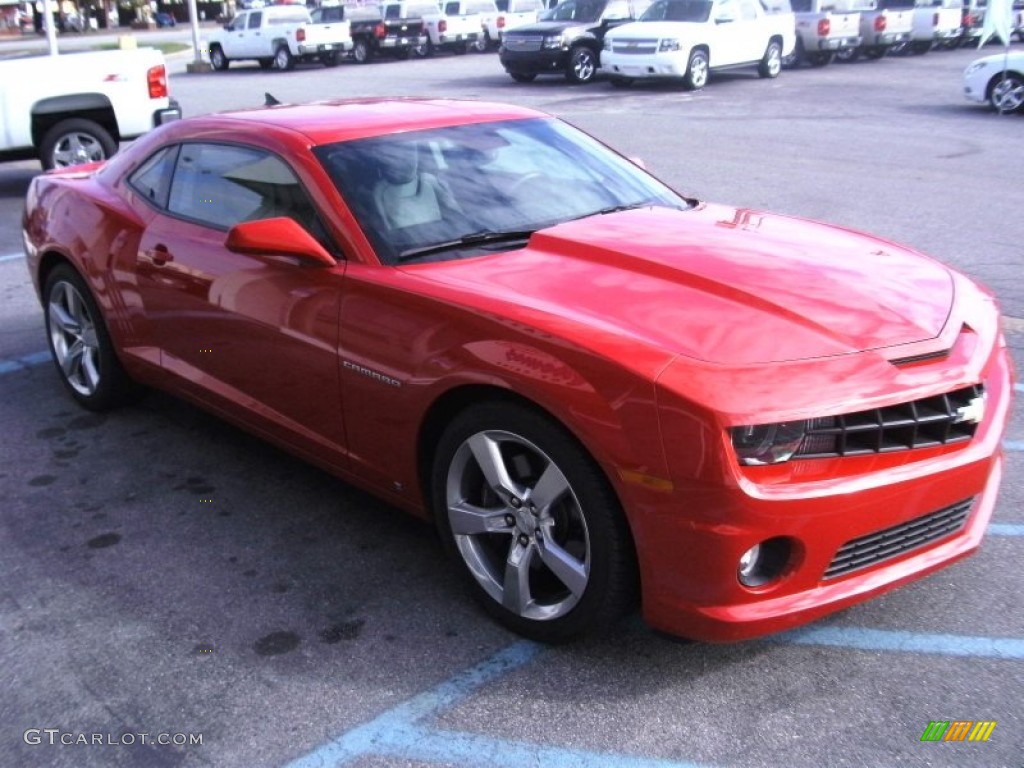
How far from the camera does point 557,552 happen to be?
3336mm

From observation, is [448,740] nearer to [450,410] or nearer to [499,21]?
[450,410]

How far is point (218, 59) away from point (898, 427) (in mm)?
34060

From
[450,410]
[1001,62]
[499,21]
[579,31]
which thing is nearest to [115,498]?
[450,410]

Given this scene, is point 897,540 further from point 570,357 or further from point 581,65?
point 581,65

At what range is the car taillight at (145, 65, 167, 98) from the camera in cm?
1216

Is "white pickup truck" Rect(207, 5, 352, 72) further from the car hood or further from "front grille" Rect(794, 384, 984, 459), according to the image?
"front grille" Rect(794, 384, 984, 459)

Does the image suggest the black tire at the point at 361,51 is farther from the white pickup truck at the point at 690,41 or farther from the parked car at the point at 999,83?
the parked car at the point at 999,83

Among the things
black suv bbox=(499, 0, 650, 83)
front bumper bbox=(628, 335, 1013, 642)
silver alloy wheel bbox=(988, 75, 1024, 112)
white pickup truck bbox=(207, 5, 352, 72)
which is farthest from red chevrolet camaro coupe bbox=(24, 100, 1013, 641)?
white pickup truck bbox=(207, 5, 352, 72)

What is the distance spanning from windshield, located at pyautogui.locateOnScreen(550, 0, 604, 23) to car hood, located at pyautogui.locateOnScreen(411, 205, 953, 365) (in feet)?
74.0

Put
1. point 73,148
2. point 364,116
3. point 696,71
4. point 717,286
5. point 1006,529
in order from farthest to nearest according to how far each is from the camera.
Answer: point 696,71 → point 73,148 → point 364,116 → point 1006,529 → point 717,286

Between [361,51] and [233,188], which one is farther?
[361,51]

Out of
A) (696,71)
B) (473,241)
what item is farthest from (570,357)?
(696,71)

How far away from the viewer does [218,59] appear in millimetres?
34125

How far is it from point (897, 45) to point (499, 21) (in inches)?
488
